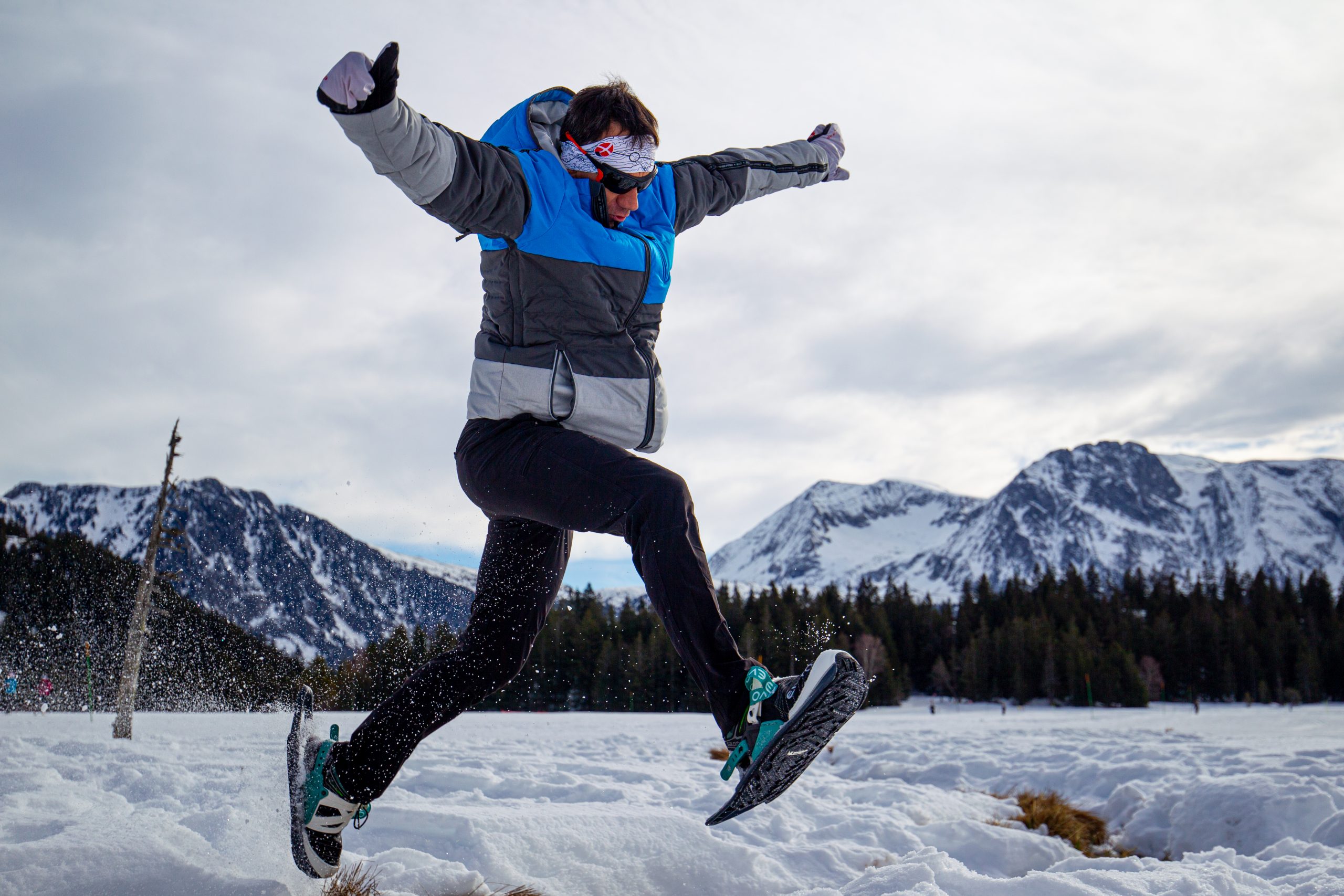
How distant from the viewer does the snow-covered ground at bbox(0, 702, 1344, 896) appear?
8.48 ft

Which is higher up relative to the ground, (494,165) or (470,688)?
(494,165)

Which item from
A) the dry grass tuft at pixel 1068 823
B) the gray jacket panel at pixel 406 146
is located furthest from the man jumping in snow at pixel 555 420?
the dry grass tuft at pixel 1068 823

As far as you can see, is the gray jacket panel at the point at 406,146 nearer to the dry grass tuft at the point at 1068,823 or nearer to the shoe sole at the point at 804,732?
the shoe sole at the point at 804,732

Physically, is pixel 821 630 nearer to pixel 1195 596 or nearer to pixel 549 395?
pixel 549 395

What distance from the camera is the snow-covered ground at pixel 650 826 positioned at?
2584mm

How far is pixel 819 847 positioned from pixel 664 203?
2.94 metres

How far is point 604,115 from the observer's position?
2.38 metres

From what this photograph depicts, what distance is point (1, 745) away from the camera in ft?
20.2

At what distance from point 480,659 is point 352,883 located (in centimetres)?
76

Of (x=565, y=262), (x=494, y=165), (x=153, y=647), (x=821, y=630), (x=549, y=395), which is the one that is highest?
(x=494, y=165)

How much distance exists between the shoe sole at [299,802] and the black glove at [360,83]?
180cm

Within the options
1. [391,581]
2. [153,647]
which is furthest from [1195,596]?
[391,581]

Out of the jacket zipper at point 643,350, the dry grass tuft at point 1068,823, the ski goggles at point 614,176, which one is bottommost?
the dry grass tuft at point 1068,823

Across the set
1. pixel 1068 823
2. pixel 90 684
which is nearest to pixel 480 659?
pixel 1068 823
